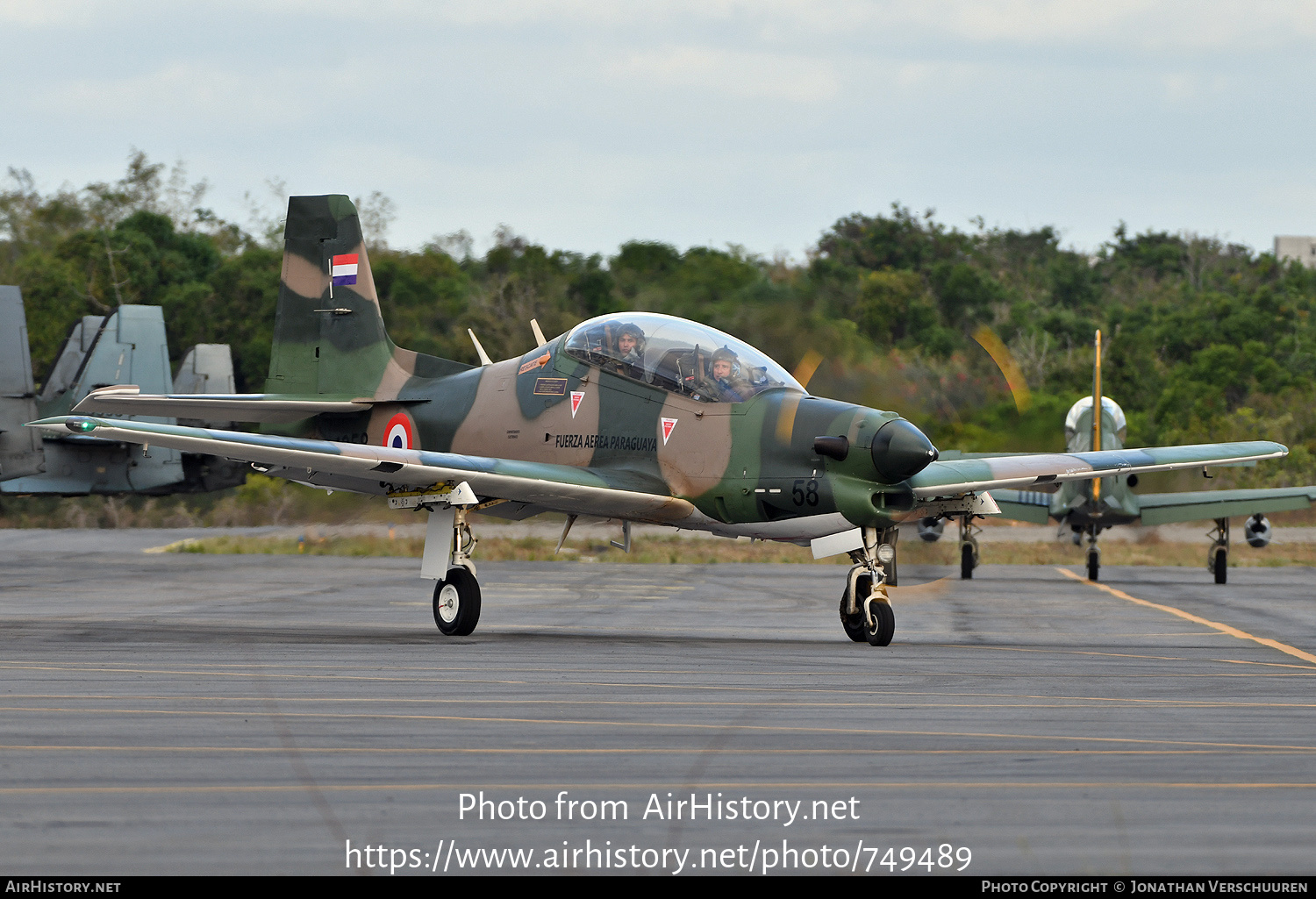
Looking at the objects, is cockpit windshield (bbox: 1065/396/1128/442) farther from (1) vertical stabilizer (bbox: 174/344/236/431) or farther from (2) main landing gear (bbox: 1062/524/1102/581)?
(1) vertical stabilizer (bbox: 174/344/236/431)

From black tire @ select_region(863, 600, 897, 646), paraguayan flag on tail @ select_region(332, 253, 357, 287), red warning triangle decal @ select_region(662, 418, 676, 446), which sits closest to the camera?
black tire @ select_region(863, 600, 897, 646)

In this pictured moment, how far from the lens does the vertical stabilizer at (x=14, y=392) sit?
2147 cm

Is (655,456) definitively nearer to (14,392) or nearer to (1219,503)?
(14,392)

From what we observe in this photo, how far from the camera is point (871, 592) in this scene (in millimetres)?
12703

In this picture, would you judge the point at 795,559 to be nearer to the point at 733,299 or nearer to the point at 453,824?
the point at 733,299

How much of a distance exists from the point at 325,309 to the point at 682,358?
250 inches

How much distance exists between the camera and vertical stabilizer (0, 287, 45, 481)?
21.5 metres

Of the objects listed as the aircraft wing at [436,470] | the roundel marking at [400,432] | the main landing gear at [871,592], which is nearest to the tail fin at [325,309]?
the roundel marking at [400,432]

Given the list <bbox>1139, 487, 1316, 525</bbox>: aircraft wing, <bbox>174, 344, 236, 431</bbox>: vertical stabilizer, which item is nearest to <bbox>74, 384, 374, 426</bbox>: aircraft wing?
<bbox>174, 344, 236, 431</bbox>: vertical stabilizer

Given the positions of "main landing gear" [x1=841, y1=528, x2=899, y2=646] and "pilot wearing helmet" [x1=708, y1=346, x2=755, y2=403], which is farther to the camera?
"pilot wearing helmet" [x1=708, y1=346, x2=755, y2=403]

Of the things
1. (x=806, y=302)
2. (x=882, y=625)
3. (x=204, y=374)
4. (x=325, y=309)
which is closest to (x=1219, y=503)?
(x=806, y=302)

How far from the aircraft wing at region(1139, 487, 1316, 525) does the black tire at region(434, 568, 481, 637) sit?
16928 millimetres

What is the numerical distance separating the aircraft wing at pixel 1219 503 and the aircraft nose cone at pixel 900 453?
51.9 feet

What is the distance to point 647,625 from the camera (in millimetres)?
15141
